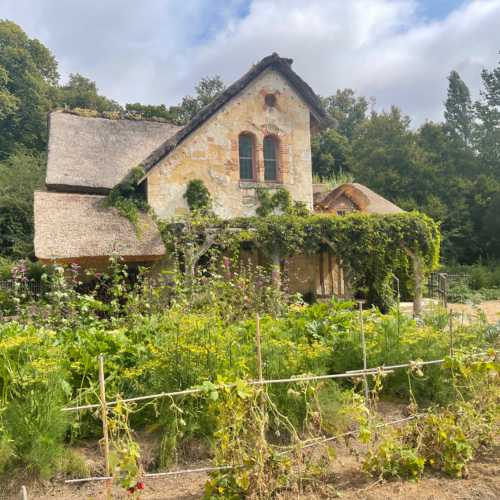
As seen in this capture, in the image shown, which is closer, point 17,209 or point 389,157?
point 17,209

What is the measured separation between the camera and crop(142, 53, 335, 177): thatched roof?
1207cm

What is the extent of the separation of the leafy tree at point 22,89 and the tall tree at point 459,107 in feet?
97.7

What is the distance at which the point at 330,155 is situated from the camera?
33.0 m

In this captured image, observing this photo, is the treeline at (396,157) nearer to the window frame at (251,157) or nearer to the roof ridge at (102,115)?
the roof ridge at (102,115)

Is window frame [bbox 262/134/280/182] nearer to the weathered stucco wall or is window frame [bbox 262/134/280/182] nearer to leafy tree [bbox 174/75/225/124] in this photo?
the weathered stucco wall

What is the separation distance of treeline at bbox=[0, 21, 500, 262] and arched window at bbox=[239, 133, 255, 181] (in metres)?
7.24

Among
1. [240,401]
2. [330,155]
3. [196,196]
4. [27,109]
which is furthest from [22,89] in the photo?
[240,401]

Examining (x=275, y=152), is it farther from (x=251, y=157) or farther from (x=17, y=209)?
(x=17, y=209)

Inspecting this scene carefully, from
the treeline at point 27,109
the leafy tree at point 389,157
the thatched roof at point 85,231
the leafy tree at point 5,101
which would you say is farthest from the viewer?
the leafy tree at point 5,101

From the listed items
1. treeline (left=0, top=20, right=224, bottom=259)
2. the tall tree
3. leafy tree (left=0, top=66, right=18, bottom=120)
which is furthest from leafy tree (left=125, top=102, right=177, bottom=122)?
the tall tree

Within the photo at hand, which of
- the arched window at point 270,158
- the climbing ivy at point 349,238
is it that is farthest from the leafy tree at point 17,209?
the climbing ivy at point 349,238

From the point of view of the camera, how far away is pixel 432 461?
341 centimetres

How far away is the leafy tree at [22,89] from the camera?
104ft

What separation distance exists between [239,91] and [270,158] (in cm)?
219
